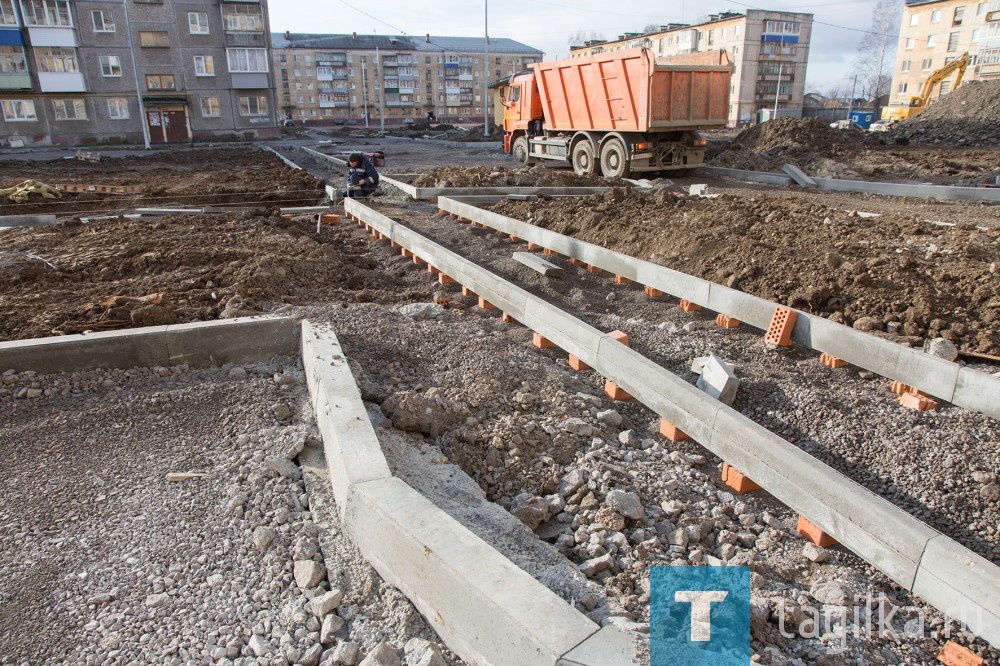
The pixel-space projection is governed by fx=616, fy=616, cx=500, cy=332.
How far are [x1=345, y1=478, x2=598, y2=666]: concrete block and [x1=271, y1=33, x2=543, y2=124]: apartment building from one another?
8908 centimetres

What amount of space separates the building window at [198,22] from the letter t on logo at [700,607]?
51.1 metres

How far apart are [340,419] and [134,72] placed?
1911 inches

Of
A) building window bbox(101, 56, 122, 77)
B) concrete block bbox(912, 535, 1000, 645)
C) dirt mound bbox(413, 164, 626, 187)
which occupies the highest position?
building window bbox(101, 56, 122, 77)

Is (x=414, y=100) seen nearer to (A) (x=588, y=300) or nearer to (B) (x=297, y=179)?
(B) (x=297, y=179)

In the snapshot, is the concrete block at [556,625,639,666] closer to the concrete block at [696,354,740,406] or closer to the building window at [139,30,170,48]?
the concrete block at [696,354,740,406]

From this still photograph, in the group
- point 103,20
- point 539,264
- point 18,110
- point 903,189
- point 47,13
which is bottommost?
point 539,264

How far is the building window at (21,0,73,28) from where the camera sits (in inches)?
1535

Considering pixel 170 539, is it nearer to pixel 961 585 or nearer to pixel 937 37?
pixel 961 585

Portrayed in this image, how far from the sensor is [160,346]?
4.91m

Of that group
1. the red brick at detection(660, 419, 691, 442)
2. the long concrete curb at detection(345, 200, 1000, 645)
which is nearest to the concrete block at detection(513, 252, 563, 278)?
the long concrete curb at detection(345, 200, 1000, 645)

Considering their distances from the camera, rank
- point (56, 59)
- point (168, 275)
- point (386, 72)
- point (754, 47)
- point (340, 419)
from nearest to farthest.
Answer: point (340, 419) → point (168, 275) → point (56, 59) → point (754, 47) → point (386, 72)

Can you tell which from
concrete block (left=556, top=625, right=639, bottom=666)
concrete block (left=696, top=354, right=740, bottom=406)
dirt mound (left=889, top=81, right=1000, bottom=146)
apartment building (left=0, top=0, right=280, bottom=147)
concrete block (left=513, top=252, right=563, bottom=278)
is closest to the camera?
concrete block (left=556, top=625, right=639, bottom=666)

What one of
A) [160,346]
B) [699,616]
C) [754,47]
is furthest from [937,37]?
[699,616]

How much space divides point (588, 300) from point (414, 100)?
100m
